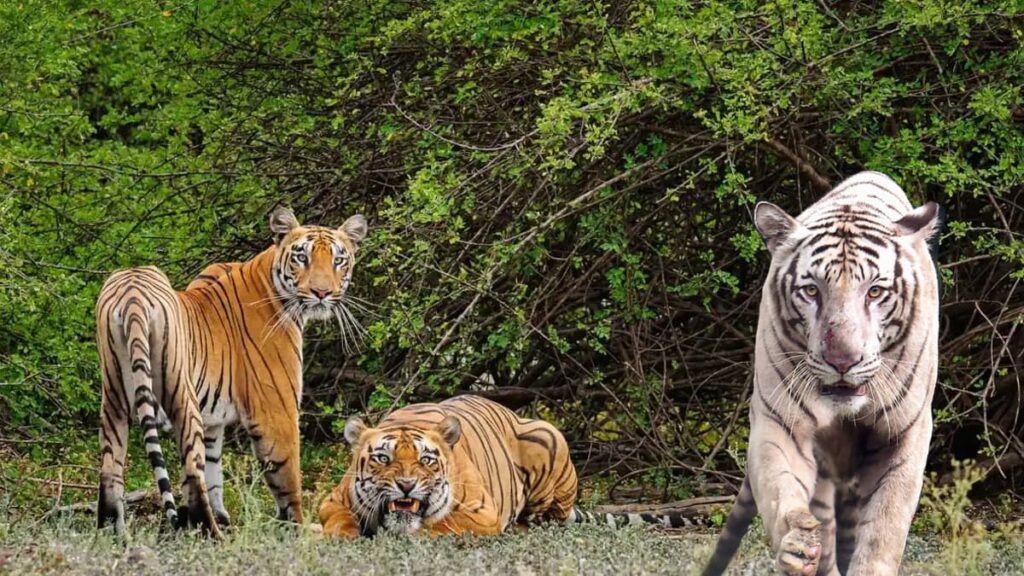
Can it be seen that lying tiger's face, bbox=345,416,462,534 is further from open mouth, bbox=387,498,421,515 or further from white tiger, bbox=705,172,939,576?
white tiger, bbox=705,172,939,576

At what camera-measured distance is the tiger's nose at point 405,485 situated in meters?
7.98

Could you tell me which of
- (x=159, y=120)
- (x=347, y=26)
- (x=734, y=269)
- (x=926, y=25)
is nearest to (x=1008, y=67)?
(x=926, y=25)

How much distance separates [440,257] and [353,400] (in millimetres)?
2098

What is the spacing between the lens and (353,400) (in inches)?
481

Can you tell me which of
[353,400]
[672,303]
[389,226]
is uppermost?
[389,226]

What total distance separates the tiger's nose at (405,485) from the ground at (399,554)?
0.37m

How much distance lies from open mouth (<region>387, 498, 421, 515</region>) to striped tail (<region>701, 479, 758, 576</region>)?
2314 millimetres

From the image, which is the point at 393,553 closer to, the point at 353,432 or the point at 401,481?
the point at 401,481

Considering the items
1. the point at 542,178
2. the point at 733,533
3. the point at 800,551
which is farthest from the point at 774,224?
the point at 542,178

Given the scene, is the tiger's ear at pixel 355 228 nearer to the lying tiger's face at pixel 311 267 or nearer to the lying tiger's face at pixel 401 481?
the lying tiger's face at pixel 311 267

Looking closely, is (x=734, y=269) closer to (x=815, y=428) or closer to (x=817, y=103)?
(x=817, y=103)

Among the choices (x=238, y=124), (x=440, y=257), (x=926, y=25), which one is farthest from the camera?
(x=238, y=124)

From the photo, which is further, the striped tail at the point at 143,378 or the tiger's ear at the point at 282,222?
the tiger's ear at the point at 282,222

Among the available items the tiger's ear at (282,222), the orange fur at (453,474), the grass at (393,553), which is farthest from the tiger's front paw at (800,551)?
the tiger's ear at (282,222)
